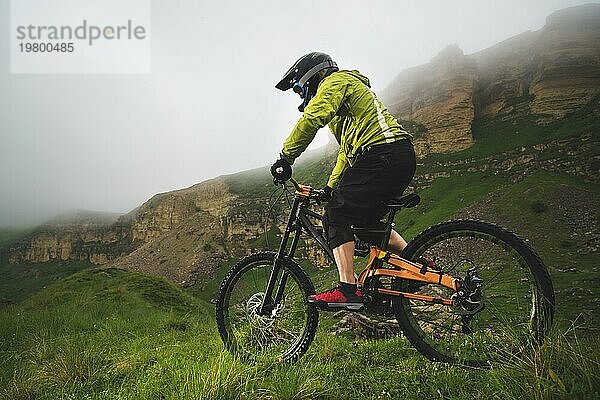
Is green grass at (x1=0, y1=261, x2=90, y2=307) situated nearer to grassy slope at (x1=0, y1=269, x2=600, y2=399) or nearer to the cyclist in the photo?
grassy slope at (x1=0, y1=269, x2=600, y2=399)

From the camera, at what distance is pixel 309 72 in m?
4.89

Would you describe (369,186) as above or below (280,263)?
above

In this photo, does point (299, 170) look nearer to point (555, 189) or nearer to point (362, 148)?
point (555, 189)

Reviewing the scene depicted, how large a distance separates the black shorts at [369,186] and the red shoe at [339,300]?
55 cm

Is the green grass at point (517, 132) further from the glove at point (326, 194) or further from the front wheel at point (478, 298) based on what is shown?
the glove at point (326, 194)

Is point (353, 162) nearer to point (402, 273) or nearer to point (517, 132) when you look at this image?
point (402, 273)

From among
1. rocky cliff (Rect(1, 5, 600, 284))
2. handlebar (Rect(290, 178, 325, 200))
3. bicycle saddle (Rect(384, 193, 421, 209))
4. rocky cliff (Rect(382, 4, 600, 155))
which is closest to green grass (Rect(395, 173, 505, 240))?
rocky cliff (Rect(1, 5, 600, 284))

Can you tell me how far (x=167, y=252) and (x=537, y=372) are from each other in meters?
146

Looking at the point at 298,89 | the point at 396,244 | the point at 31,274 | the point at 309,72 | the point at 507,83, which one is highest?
the point at 507,83

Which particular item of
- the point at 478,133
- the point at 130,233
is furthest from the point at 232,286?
the point at 130,233

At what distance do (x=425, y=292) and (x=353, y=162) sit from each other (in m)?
1.68

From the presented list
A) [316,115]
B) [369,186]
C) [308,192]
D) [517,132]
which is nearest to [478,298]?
[369,186]

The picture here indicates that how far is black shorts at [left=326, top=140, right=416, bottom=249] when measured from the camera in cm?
427

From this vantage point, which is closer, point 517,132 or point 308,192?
point 308,192
